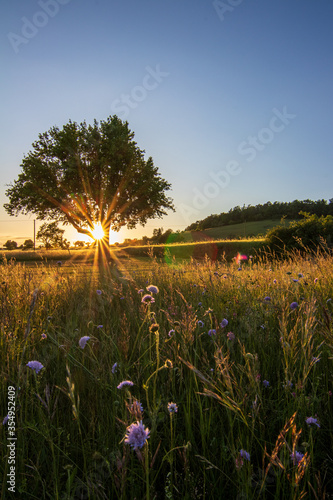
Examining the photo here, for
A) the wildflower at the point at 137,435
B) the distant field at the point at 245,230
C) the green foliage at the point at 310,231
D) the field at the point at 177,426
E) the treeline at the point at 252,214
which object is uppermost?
the treeline at the point at 252,214

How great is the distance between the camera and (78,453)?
1.36m

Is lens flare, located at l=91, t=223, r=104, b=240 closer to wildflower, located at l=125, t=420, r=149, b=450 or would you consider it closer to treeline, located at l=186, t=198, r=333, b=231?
wildflower, located at l=125, t=420, r=149, b=450

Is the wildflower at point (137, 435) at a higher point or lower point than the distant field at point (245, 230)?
lower

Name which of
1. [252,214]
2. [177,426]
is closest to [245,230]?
[252,214]

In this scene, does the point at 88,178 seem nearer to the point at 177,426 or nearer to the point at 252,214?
the point at 177,426

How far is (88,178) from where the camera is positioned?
2141 cm

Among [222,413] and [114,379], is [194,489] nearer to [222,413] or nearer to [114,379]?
[222,413]

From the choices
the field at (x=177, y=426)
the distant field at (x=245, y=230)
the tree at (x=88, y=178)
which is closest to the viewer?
the field at (x=177, y=426)

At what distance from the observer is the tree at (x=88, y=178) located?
2091cm

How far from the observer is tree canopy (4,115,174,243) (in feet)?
68.6

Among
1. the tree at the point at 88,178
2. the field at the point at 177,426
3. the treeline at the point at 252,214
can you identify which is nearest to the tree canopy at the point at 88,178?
the tree at the point at 88,178

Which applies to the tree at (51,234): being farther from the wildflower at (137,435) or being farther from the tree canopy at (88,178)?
the wildflower at (137,435)

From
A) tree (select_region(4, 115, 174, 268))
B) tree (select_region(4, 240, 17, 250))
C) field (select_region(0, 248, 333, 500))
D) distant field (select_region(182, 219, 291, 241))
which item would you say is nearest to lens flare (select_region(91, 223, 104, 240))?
tree (select_region(4, 115, 174, 268))

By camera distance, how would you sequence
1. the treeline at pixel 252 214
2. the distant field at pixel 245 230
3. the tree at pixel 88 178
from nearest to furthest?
the tree at pixel 88 178 → the distant field at pixel 245 230 → the treeline at pixel 252 214
